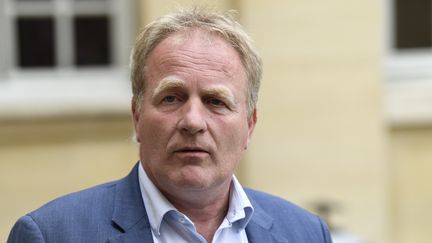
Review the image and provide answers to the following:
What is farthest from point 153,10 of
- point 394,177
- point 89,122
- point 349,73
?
point 394,177

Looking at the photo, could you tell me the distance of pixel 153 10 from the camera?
7465mm

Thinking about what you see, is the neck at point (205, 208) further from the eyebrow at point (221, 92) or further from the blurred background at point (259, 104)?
the blurred background at point (259, 104)

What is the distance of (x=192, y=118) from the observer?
9.67 ft

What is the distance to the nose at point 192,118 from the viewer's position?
9.65 ft

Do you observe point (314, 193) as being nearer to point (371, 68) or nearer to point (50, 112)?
point (371, 68)

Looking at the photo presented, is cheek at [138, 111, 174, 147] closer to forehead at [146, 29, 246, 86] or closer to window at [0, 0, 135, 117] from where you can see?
forehead at [146, 29, 246, 86]

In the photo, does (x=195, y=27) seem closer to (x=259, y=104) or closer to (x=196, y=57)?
(x=196, y=57)

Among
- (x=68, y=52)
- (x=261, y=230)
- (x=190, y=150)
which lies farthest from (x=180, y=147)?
(x=68, y=52)

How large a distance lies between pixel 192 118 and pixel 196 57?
0.19 meters

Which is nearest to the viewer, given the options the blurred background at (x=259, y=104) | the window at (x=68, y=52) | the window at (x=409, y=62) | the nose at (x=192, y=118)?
the nose at (x=192, y=118)

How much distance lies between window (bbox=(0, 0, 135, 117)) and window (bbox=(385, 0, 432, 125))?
215 centimetres

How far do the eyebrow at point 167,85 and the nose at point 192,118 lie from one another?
0.05 metres

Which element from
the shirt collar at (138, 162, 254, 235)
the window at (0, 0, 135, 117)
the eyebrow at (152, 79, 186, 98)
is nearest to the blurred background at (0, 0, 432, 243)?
the window at (0, 0, 135, 117)

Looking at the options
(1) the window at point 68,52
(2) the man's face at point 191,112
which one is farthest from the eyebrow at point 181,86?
(1) the window at point 68,52
